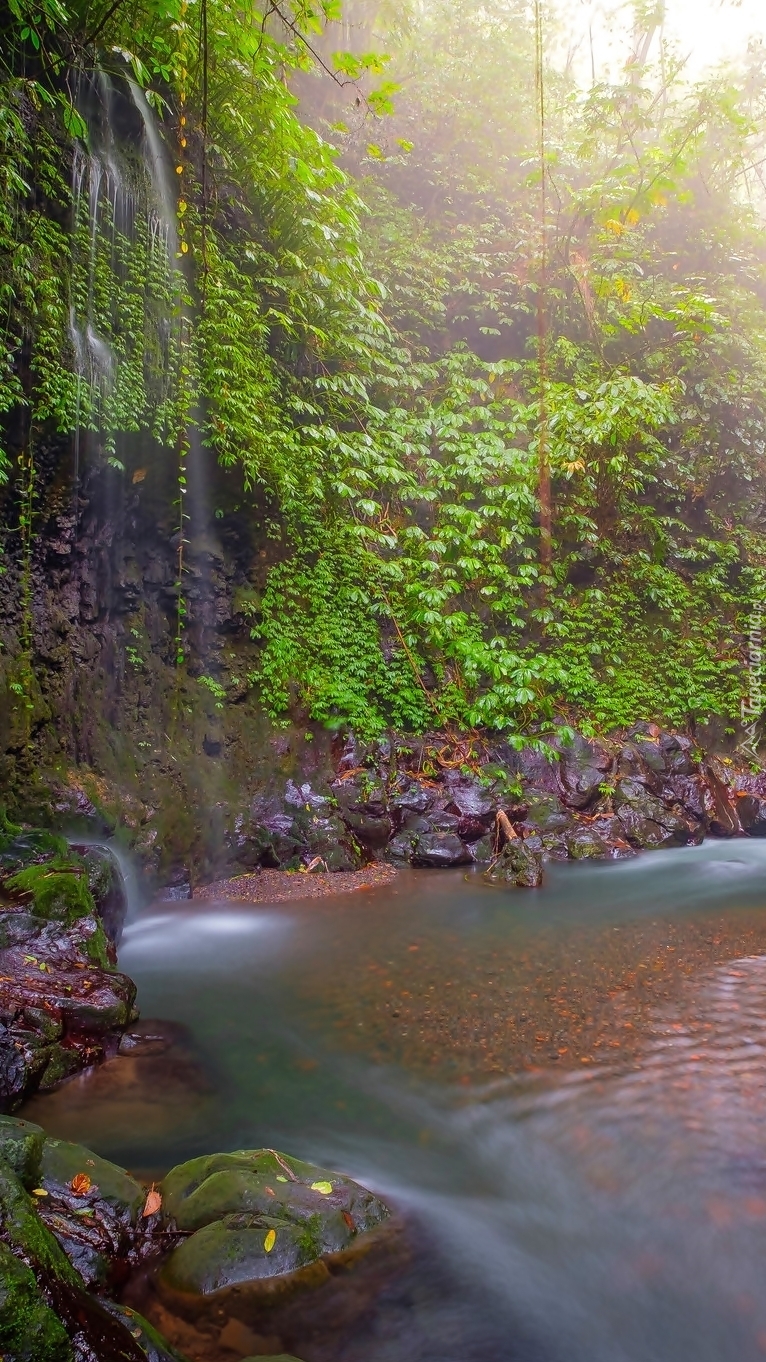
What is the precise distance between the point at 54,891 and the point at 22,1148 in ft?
6.61

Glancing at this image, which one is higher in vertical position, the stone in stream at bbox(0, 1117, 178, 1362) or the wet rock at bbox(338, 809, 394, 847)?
the wet rock at bbox(338, 809, 394, 847)

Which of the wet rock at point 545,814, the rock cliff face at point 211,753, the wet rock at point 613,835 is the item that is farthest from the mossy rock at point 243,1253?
the wet rock at point 613,835

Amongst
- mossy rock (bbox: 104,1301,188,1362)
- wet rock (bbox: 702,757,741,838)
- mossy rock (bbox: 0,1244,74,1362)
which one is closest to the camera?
mossy rock (bbox: 0,1244,74,1362)

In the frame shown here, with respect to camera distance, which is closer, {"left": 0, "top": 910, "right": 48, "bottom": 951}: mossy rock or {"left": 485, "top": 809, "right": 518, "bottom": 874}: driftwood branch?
{"left": 0, "top": 910, "right": 48, "bottom": 951}: mossy rock

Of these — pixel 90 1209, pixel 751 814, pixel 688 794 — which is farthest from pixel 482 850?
pixel 90 1209

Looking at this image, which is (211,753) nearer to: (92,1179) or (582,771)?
(582,771)

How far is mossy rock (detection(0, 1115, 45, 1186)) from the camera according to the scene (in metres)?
2.08

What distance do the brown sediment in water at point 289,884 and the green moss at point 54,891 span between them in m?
2.24

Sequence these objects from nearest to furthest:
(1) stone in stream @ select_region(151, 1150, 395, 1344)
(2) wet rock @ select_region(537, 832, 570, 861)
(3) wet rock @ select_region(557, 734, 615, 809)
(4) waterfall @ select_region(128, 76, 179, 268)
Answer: (1) stone in stream @ select_region(151, 1150, 395, 1344) → (4) waterfall @ select_region(128, 76, 179, 268) → (2) wet rock @ select_region(537, 832, 570, 861) → (3) wet rock @ select_region(557, 734, 615, 809)

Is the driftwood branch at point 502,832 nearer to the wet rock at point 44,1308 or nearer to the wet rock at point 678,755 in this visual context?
the wet rock at point 678,755

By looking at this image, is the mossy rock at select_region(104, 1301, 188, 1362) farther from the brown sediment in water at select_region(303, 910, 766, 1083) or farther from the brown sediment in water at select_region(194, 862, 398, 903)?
the brown sediment in water at select_region(194, 862, 398, 903)

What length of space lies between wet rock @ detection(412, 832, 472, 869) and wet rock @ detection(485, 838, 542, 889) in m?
0.44

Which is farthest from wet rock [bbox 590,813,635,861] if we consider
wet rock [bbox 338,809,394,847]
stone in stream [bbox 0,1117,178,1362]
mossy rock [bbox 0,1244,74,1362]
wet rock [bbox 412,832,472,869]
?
mossy rock [bbox 0,1244,74,1362]

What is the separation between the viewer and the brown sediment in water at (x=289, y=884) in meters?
6.33
